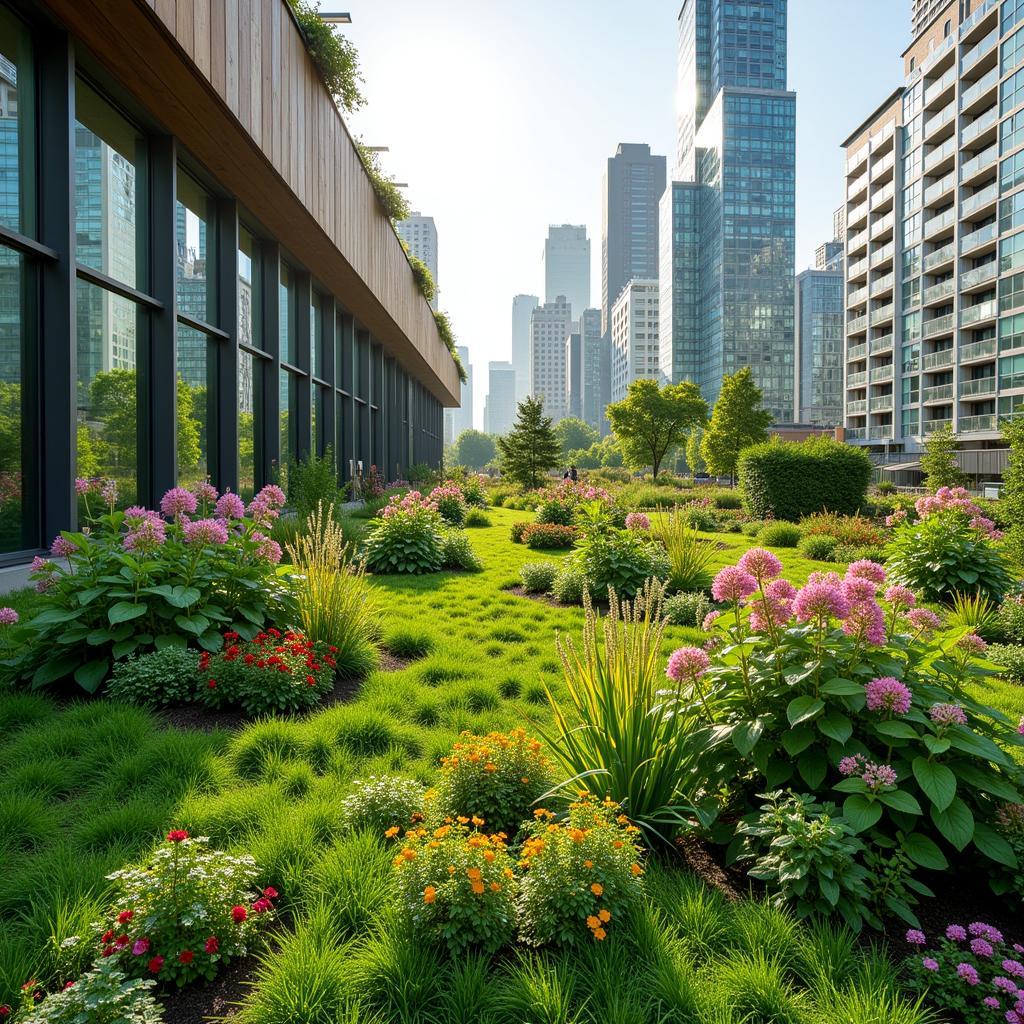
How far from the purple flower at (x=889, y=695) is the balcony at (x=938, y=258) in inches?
1979

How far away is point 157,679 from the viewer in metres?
3.83

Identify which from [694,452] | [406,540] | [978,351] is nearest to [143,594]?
[406,540]

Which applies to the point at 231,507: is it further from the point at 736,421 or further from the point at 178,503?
the point at 736,421

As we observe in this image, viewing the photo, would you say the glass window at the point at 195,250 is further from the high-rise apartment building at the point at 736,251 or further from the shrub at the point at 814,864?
the high-rise apartment building at the point at 736,251

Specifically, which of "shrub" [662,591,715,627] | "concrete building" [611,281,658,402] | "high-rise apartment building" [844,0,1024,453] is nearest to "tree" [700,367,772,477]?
"high-rise apartment building" [844,0,1024,453]

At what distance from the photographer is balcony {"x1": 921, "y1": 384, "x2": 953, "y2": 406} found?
41656 mm

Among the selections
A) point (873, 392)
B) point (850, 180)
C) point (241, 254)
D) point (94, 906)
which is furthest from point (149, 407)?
point (850, 180)

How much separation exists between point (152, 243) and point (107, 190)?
2.88 feet

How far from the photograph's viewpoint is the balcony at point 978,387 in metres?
37.9

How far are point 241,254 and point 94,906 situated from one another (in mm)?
10222

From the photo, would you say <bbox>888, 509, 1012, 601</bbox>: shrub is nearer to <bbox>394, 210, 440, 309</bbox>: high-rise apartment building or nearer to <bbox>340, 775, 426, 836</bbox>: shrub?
<bbox>340, 775, 426, 836</bbox>: shrub

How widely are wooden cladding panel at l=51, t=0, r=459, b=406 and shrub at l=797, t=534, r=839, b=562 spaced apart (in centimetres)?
1000

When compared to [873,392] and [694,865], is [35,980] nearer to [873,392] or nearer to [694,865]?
[694,865]

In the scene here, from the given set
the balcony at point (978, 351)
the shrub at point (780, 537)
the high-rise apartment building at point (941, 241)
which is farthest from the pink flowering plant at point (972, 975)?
the balcony at point (978, 351)
